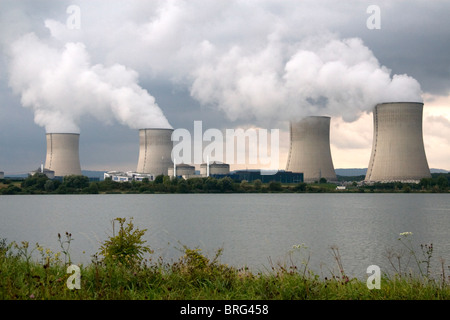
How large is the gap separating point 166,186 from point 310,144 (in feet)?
58.3

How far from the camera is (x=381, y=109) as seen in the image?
1908 inches

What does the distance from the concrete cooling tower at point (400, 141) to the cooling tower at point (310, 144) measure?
249 inches

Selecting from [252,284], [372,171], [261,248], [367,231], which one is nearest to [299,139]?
[372,171]

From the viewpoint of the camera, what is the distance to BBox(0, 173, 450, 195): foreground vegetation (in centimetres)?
6019

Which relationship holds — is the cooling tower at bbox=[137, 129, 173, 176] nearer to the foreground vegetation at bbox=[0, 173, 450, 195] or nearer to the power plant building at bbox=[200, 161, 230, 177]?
the foreground vegetation at bbox=[0, 173, 450, 195]

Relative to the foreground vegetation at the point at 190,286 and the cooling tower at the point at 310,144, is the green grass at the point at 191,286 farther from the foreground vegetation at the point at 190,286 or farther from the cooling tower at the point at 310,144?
the cooling tower at the point at 310,144

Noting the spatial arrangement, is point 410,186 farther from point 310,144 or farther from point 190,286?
point 190,286

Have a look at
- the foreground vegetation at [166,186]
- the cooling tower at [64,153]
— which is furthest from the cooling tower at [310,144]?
the cooling tower at [64,153]

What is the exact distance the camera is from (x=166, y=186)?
205 feet

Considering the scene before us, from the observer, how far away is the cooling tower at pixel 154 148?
6350 cm

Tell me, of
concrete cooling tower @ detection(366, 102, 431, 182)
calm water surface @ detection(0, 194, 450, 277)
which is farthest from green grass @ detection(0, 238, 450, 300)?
concrete cooling tower @ detection(366, 102, 431, 182)
